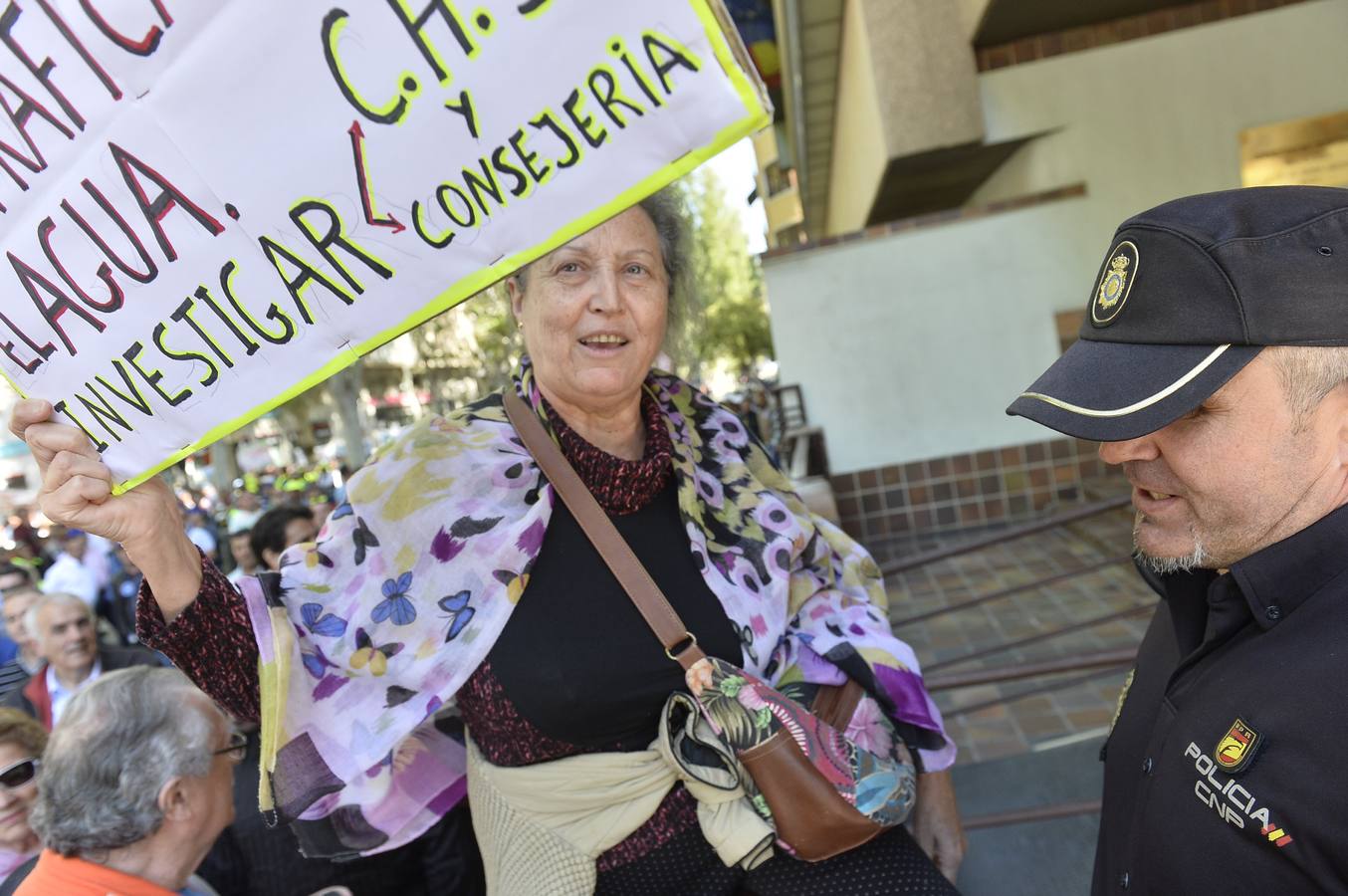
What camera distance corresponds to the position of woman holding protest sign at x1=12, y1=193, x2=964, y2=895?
5.32ft

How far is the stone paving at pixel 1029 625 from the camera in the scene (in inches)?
161

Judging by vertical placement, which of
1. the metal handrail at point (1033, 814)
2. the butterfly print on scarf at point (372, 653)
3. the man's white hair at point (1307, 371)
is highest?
the man's white hair at point (1307, 371)

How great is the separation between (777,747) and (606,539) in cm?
49

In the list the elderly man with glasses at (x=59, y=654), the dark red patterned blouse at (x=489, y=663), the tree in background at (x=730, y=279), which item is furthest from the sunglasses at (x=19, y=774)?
the tree in background at (x=730, y=279)

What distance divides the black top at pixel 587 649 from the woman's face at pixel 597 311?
28 cm

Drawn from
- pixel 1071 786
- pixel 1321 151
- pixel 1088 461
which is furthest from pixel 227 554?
pixel 1321 151

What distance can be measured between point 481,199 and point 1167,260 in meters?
0.91

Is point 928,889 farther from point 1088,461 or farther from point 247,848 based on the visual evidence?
point 1088,461

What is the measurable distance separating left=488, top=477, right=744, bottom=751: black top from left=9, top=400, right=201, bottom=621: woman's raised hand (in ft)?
1.86

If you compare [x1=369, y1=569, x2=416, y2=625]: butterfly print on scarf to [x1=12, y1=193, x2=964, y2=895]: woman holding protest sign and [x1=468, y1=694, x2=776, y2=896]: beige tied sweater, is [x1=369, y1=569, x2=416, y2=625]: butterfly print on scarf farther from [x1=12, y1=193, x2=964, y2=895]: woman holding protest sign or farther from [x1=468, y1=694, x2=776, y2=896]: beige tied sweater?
[x1=468, y1=694, x2=776, y2=896]: beige tied sweater

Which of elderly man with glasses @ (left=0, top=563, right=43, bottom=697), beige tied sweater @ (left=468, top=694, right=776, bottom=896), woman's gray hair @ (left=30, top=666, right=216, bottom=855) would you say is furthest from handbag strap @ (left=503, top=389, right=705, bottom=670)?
elderly man with glasses @ (left=0, top=563, right=43, bottom=697)

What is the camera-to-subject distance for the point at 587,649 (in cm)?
167

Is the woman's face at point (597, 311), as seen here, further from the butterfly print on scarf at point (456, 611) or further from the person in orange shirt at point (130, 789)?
the person in orange shirt at point (130, 789)

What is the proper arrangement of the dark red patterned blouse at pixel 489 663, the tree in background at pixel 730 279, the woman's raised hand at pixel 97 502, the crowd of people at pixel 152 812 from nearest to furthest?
the woman's raised hand at pixel 97 502 < the dark red patterned blouse at pixel 489 663 < the crowd of people at pixel 152 812 < the tree in background at pixel 730 279
